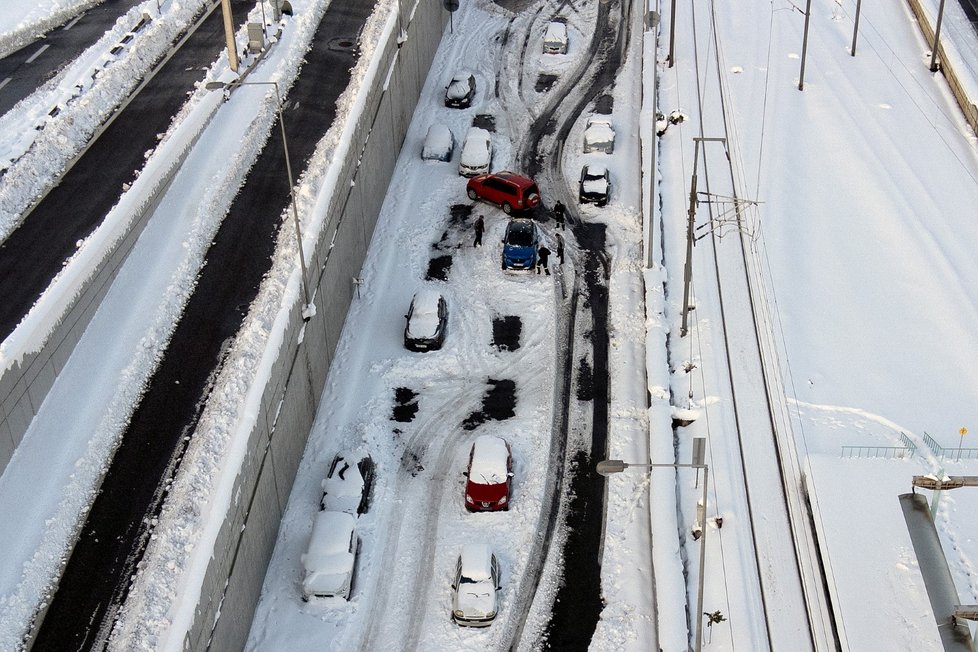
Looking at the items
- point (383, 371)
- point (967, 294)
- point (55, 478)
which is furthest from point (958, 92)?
point (55, 478)

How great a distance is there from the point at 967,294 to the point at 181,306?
29.4 m

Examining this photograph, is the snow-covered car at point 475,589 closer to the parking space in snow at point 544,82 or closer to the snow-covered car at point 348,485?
the snow-covered car at point 348,485

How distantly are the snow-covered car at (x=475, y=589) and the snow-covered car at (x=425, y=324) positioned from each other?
10.1m

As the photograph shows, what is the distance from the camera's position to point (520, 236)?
47.3 metres

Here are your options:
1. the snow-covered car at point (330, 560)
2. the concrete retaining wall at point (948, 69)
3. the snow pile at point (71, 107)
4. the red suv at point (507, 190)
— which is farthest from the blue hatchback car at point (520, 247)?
the concrete retaining wall at point (948, 69)

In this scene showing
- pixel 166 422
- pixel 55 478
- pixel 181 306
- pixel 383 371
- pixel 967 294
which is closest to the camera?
pixel 55 478

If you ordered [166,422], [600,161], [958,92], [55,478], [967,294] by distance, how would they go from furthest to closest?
1. [958,92]
2. [600,161]
3. [967,294]
4. [166,422]
5. [55,478]

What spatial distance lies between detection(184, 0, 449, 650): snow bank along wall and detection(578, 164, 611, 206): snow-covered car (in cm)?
832

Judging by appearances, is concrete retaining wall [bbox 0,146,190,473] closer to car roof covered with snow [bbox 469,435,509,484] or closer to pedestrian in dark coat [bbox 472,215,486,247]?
car roof covered with snow [bbox 469,435,509,484]

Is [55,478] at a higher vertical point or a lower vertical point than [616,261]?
lower

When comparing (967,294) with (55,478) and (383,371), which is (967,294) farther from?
(55,478)

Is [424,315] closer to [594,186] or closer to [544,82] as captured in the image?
[594,186]

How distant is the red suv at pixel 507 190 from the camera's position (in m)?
50.1

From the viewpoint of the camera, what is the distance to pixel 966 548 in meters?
35.3
